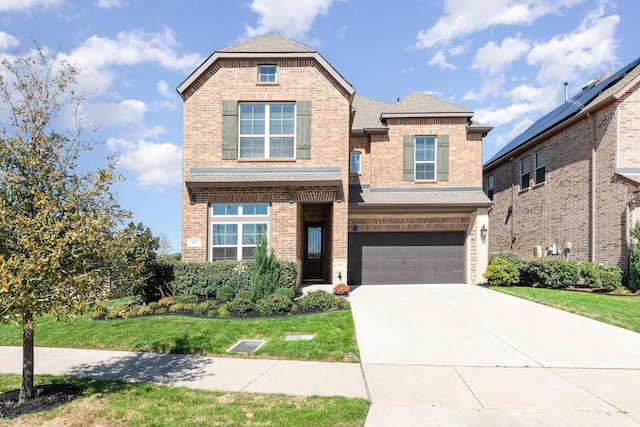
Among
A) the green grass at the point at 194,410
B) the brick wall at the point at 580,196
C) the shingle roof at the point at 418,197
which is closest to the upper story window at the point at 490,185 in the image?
the brick wall at the point at 580,196

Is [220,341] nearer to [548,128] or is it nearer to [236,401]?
[236,401]

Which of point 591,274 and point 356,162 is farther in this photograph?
point 356,162

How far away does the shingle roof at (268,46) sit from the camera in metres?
12.7

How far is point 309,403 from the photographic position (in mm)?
4293

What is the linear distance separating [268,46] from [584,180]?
13176 millimetres

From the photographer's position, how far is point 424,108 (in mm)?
15430

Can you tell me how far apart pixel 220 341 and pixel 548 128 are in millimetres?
16892

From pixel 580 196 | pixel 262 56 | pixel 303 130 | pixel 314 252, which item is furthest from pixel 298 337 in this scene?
pixel 580 196

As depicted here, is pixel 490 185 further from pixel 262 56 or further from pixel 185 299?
pixel 185 299

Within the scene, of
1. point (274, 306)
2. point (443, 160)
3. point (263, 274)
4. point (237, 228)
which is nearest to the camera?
point (274, 306)

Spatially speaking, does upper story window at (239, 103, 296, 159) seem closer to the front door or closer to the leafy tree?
the front door

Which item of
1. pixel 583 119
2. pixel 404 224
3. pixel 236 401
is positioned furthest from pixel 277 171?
pixel 583 119

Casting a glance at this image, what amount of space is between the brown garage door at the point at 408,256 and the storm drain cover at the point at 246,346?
27.5ft

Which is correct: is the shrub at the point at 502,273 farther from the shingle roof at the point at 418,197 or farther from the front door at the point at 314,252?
the front door at the point at 314,252
